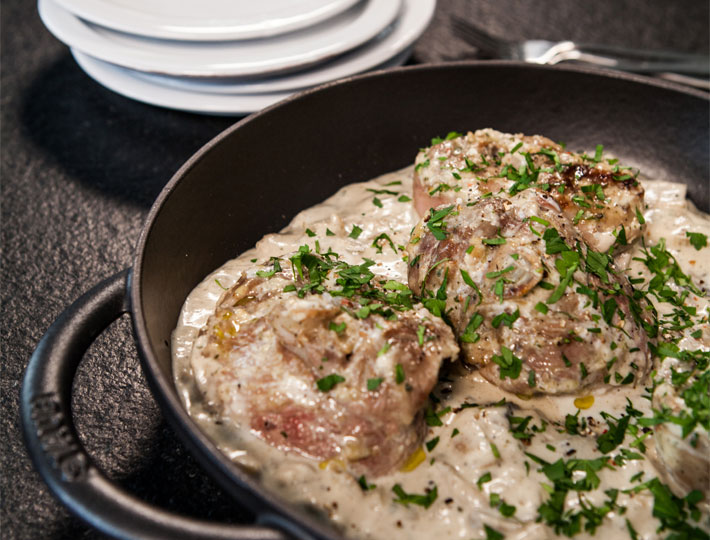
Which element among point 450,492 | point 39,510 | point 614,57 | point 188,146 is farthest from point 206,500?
point 614,57

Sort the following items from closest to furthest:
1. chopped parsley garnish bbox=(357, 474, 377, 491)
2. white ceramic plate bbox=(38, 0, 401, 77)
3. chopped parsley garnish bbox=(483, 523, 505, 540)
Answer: chopped parsley garnish bbox=(483, 523, 505, 540)
chopped parsley garnish bbox=(357, 474, 377, 491)
white ceramic plate bbox=(38, 0, 401, 77)

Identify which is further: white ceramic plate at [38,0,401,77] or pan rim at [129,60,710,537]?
white ceramic plate at [38,0,401,77]

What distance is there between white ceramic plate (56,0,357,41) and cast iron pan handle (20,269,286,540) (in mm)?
1657

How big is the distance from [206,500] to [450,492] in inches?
31.5

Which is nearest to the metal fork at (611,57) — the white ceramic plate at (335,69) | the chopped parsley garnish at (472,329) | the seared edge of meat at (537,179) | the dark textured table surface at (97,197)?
the dark textured table surface at (97,197)

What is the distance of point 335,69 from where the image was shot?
3465 millimetres

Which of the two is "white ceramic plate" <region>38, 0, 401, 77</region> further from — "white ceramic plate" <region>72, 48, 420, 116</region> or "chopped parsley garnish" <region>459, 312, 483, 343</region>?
"chopped parsley garnish" <region>459, 312, 483, 343</region>

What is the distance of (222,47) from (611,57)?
2.20 m

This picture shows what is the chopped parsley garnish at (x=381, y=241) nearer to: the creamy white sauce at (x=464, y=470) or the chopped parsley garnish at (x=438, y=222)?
the chopped parsley garnish at (x=438, y=222)

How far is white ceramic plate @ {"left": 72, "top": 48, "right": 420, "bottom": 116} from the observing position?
3416 mm

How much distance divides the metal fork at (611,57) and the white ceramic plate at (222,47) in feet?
2.70

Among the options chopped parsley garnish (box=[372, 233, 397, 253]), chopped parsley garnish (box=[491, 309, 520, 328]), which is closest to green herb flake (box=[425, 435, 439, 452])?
chopped parsley garnish (box=[491, 309, 520, 328])

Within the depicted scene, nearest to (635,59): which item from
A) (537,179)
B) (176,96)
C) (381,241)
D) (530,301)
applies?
(537,179)

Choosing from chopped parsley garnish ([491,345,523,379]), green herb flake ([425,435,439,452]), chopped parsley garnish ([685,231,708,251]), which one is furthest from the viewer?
chopped parsley garnish ([685,231,708,251])
